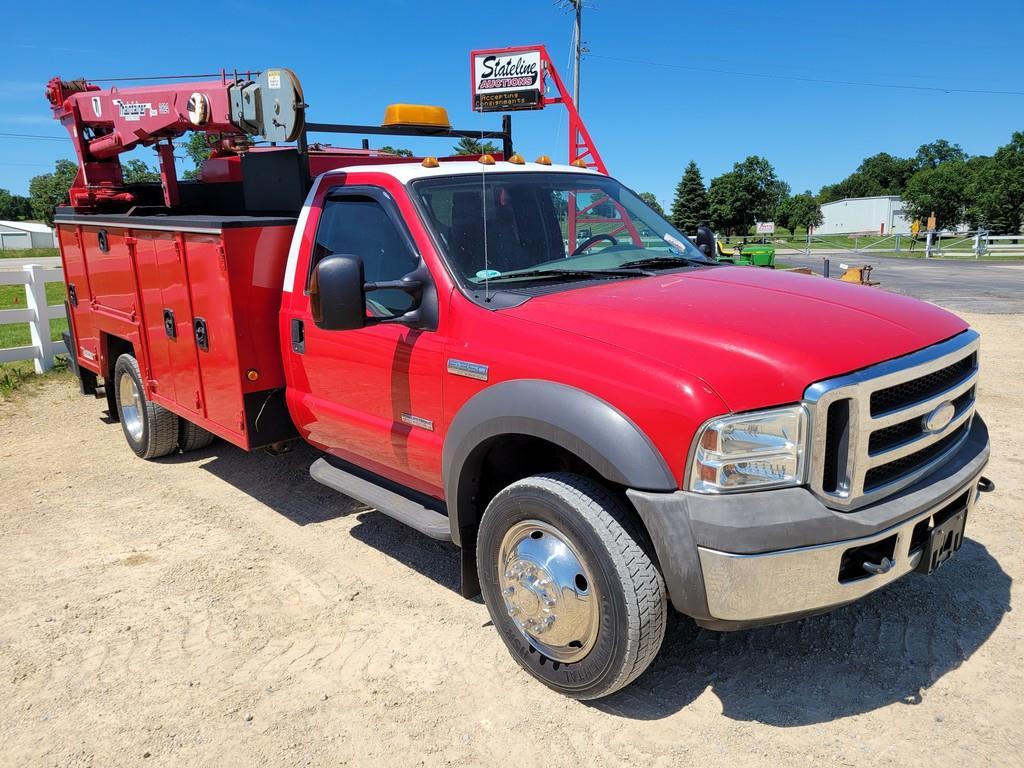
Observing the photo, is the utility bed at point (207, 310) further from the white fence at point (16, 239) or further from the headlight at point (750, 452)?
the white fence at point (16, 239)

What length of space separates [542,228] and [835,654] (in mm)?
2315

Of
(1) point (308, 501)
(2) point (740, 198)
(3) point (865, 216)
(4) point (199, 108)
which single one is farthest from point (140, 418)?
(3) point (865, 216)

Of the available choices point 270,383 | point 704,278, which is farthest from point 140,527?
point 704,278

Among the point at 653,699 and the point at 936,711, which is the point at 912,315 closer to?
the point at 936,711

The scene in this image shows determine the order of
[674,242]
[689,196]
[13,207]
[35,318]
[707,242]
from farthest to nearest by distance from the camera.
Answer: [13,207], [689,196], [35,318], [707,242], [674,242]

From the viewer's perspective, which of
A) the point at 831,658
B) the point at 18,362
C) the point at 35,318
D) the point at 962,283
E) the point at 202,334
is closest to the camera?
the point at 831,658

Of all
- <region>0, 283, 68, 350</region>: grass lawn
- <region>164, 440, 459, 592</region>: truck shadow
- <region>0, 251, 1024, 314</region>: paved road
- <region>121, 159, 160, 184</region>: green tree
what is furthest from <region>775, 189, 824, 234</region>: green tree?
<region>164, 440, 459, 592</region>: truck shadow

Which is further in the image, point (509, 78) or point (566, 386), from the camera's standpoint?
point (509, 78)

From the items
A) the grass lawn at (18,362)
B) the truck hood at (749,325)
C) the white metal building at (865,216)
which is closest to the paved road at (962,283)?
the truck hood at (749,325)

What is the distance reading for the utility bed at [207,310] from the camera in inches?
163

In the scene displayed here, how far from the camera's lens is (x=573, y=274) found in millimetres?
3381

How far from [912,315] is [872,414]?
73 cm

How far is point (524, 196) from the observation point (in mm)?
3791

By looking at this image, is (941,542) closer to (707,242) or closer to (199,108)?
(707,242)
